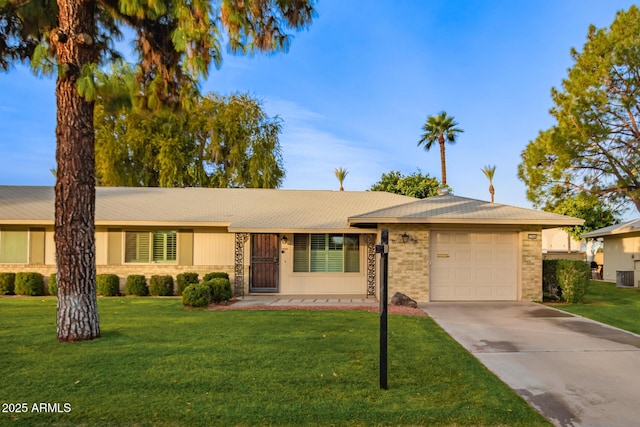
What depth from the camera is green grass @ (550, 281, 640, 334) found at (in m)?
9.48

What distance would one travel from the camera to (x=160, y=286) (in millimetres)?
13828

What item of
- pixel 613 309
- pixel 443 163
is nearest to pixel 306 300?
pixel 613 309

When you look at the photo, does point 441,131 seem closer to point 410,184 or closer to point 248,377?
point 410,184

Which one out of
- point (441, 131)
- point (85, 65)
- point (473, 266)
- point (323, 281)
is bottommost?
point (323, 281)

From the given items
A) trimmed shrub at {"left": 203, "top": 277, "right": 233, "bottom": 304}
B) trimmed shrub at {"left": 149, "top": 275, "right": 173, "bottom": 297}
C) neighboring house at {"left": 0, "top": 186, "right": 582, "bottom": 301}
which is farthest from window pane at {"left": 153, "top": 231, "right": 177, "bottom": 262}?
trimmed shrub at {"left": 203, "top": 277, "right": 233, "bottom": 304}

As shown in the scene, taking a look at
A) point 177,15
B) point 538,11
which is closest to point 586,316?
point 538,11

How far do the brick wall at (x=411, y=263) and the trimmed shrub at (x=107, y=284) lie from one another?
8819 mm

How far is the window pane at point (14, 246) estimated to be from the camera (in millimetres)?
14539

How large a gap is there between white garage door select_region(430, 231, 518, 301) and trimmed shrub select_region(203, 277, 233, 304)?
5939 millimetres

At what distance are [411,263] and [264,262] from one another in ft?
18.6

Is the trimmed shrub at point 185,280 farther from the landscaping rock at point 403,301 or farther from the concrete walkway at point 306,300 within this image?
the landscaping rock at point 403,301

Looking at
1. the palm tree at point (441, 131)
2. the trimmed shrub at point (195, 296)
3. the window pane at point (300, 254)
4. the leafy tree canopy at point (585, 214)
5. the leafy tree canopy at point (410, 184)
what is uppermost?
the palm tree at point (441, 131)

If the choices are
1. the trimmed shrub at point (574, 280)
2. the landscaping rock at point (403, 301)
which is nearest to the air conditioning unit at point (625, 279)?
the trimmed shrub at point (574, 280)

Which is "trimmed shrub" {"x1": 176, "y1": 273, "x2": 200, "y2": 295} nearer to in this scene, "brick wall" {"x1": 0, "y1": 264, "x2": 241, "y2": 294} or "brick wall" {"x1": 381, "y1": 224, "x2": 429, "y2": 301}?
"brick wall" {"x1": 0, "y1": 264, "x2": 241, "y2": 294}
